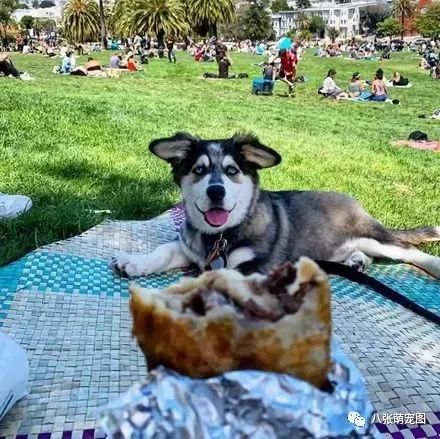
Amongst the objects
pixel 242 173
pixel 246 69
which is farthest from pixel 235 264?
pixel 246 69

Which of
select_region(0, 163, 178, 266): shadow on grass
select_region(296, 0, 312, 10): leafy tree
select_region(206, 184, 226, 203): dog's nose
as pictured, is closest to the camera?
select_region(206, 184, 226, 203): dog's nose

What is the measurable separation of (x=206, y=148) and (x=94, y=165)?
3734 millimetres

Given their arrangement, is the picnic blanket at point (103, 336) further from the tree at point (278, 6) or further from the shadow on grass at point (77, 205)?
the tree at point (278, 6)

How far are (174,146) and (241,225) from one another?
2.03 feet

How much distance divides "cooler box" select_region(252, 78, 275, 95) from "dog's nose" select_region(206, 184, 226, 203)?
18738 millimetres

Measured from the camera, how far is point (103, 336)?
325 centimetres

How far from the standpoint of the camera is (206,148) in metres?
3.94

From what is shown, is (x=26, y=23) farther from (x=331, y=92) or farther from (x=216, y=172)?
(x=216, y=172)

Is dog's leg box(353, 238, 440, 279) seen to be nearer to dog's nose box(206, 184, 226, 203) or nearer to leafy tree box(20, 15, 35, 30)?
dog's nose box(206, 184, 226, 203)

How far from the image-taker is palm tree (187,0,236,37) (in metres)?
63.1

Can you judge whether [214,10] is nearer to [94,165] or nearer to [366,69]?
[366,69]

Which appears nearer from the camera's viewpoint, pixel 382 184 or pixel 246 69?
pixel 382 184

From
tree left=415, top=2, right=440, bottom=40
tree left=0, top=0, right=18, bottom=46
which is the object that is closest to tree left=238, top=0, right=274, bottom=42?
tree left=415, top=2, right=440, bottom=40

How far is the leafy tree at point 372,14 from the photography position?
508ft
